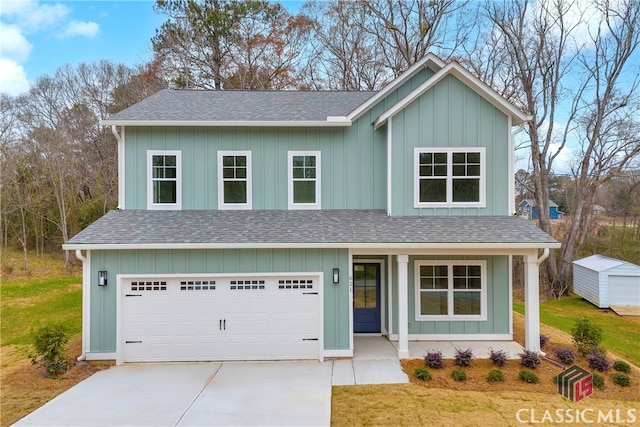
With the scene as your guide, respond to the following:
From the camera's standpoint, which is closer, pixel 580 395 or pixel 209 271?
pixel 580 395

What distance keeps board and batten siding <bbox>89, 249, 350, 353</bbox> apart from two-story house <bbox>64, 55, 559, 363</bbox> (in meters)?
0.03

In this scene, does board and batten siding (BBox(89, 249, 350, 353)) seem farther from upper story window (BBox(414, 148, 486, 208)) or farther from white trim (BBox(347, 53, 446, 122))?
white trim (BBox(347, 53, 446, 122))

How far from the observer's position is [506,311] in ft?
31.4

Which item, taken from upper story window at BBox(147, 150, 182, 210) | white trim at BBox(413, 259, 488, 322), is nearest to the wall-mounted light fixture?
upper story window at BBox(147, 150, 182, 210)

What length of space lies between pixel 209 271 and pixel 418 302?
5.27 metres

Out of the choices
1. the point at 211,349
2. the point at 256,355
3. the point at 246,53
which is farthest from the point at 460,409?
the point at 246,53

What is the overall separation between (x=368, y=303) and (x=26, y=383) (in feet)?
24.7

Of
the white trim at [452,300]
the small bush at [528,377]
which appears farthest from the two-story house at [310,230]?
the small bush at [528,377]

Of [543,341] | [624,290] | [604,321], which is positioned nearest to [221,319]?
[543,341]

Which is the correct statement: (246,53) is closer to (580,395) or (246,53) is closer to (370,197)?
(370,197)

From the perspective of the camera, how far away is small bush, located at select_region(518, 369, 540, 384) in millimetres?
7086

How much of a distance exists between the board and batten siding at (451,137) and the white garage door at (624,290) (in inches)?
356

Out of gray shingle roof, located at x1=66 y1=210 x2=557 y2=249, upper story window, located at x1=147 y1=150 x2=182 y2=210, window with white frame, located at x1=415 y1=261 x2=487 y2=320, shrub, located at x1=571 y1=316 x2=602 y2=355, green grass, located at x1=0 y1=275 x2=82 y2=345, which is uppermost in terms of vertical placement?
upper story window, located at x1=147 y1=150 x2=182 y2=210

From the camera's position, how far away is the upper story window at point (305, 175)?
994 cm
